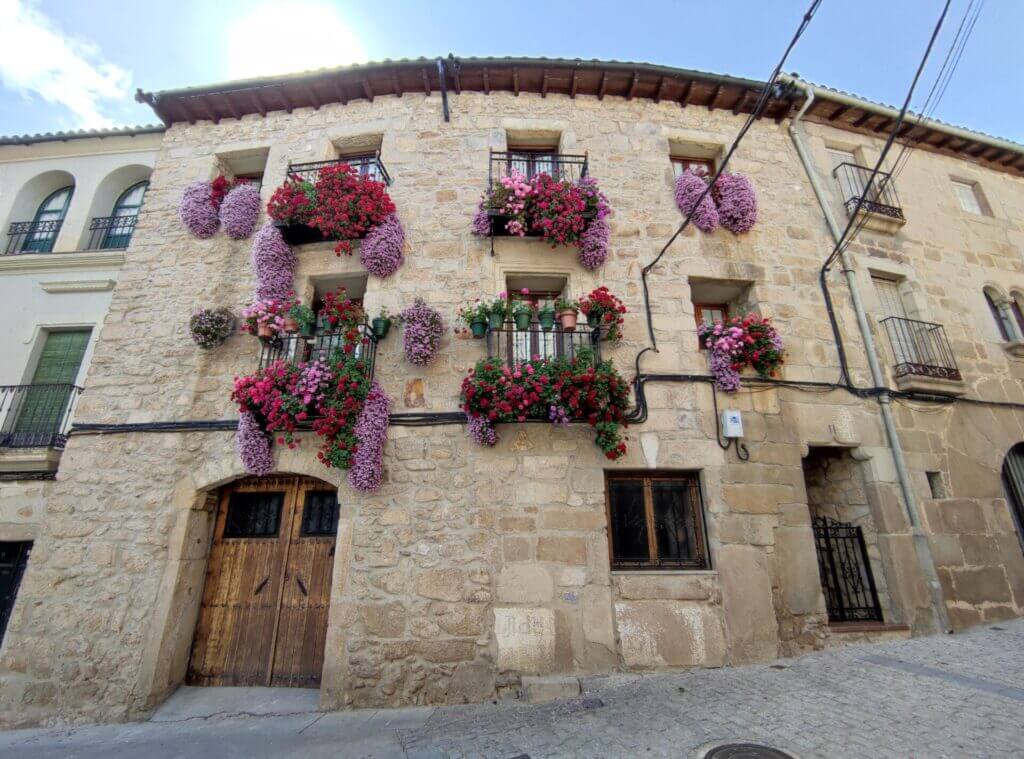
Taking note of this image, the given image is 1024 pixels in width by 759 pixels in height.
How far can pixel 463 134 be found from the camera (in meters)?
6.79

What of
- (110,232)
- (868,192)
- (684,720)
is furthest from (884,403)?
(110,232)

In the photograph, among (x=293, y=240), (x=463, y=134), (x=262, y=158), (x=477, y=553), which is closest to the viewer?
(x=477, y=553)

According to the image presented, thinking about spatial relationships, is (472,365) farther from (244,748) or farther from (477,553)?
(244,748)

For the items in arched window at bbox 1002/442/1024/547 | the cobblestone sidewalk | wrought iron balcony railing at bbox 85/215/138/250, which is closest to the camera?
the cobblestone sidewalk

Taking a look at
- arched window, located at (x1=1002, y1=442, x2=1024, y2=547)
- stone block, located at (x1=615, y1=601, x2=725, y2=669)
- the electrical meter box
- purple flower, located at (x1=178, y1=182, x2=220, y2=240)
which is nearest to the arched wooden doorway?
stone block, located at (x1=615, y1=601, x2=725, y2=669)

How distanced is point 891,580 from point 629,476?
3.49 m

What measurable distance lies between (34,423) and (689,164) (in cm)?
1099

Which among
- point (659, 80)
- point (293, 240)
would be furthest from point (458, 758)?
point (659, 80)

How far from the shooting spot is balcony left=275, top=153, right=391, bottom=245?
19.9ft

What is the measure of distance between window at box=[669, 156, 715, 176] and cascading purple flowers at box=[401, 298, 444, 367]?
4.75 metres

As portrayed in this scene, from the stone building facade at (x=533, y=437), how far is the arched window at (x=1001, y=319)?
0.32 ft

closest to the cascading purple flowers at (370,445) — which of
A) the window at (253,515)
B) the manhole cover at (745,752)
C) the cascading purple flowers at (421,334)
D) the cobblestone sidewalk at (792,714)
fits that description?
the cascading purple flowers at (421,334)

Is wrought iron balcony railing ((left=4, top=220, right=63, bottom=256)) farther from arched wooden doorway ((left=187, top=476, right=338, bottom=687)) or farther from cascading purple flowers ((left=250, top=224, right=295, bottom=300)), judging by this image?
arched wooden doorway ((left=187, top=476, right=338, bottom=687))

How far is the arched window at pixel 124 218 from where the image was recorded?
301 inches
